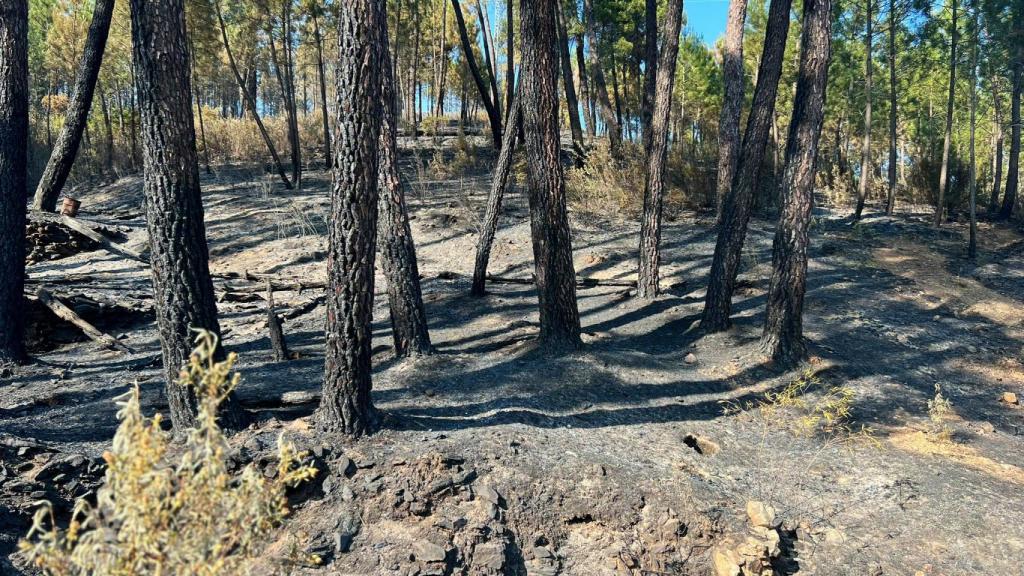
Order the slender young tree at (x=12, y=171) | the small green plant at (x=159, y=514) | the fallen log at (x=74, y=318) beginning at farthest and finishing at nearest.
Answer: the fallen log at (x=74, y=318) → the slender young tree at (x=12, y=171) → the small green plant at (x=159, y=514)

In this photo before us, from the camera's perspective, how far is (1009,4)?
1543cm

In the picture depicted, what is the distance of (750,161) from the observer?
809cm

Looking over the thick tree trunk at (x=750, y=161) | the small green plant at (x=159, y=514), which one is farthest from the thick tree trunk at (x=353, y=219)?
the thick tree trunk at (x=750, y=161)

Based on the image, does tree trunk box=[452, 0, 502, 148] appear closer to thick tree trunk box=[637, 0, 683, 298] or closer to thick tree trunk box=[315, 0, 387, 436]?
thick tree trunk box=[637, 0, 683, 298]

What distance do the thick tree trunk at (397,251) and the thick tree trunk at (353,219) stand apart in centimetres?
225

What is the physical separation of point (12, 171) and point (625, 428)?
23.1 ft

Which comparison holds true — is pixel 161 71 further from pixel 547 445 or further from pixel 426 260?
pixel 426 260

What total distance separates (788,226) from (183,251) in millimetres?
5980

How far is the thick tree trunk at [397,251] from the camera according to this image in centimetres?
725

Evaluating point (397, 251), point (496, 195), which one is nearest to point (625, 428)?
point (397, 251)

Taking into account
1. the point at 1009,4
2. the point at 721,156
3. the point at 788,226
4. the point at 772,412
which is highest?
the point at 1009,4

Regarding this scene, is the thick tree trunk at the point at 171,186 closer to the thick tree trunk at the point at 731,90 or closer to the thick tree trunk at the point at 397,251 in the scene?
the thick tree trunk at the point at 397,251

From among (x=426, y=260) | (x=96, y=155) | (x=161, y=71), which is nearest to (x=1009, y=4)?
(x=426, y=260)

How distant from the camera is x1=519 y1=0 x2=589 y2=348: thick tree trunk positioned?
7195mm
